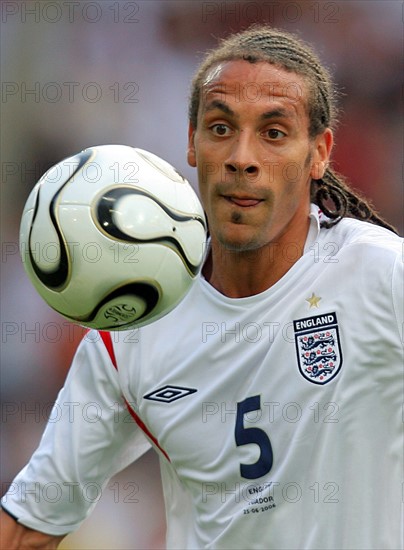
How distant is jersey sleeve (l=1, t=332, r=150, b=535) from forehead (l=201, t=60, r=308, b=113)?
110 cm

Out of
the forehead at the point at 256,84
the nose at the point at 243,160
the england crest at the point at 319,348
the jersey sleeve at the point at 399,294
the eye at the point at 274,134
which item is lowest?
the england crest at the point at 319,348

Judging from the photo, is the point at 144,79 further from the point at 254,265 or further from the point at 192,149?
the point at 254,265

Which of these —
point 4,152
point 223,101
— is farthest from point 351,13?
point 223,101

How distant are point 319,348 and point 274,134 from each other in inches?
31.1

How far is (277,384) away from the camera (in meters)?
3.30

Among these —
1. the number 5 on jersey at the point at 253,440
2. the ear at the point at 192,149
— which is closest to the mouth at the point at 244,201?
the ear at the point at 192,149

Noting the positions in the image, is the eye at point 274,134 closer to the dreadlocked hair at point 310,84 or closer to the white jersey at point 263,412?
the dreadlocked hair at point 310,84

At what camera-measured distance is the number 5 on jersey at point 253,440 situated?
3281 mm

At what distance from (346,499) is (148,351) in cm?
97

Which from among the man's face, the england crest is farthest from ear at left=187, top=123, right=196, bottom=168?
the england crest

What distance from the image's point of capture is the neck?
11.5 ft

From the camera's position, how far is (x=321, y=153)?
3627 mm

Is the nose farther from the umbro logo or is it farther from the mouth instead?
the umbro logo

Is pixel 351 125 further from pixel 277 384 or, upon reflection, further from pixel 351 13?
pixel 277 384
